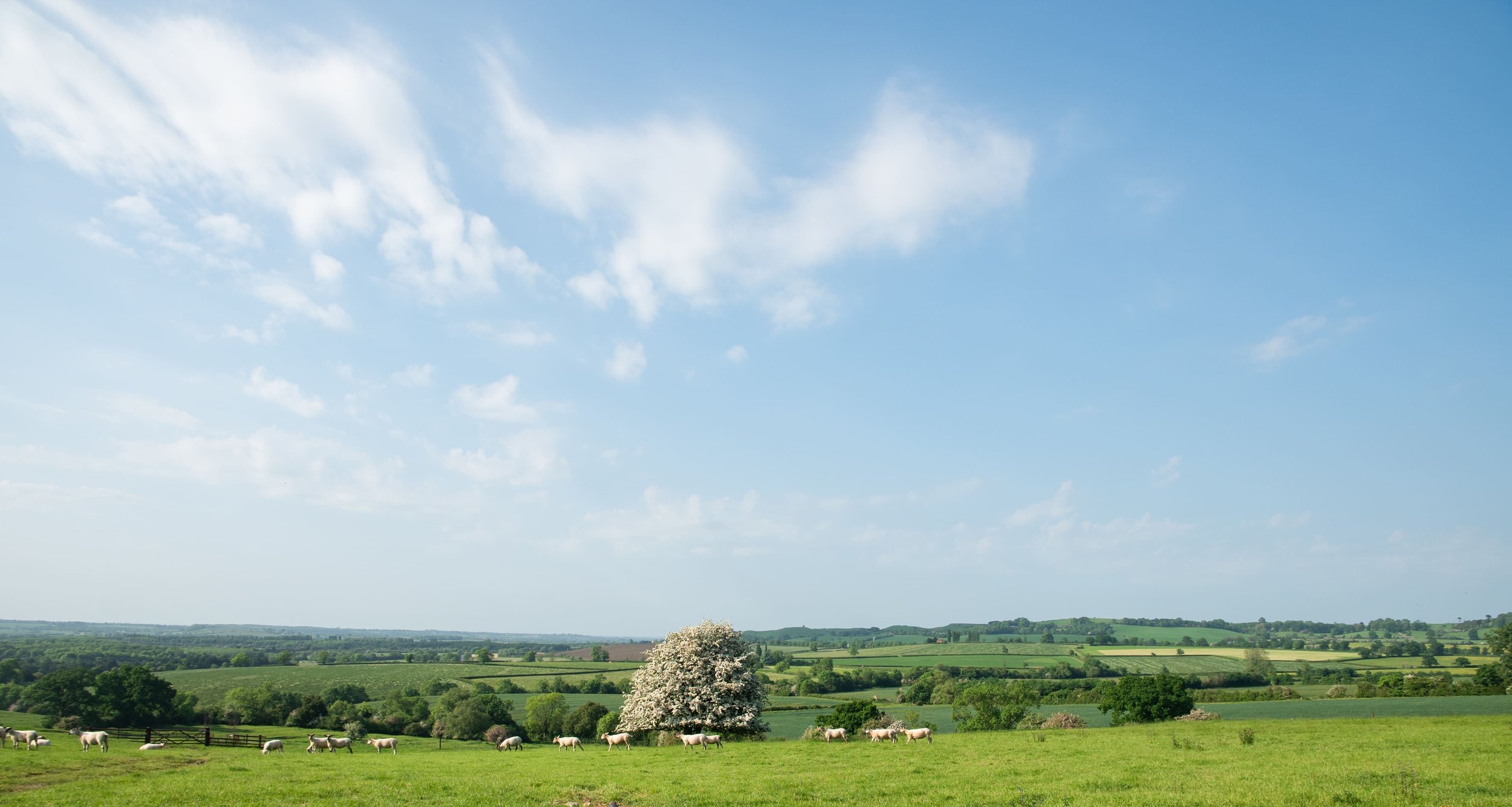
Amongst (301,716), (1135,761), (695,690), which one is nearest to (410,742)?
(301,716)

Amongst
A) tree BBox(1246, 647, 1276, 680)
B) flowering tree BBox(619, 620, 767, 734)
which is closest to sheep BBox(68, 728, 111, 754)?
flowering tree BBox(619, 620, 767, 734)

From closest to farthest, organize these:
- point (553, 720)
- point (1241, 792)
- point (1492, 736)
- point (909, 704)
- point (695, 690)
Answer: point (1241, 792) → point (1492, 736) → point (695, 690) → point (553, 720) → point (909, 704)

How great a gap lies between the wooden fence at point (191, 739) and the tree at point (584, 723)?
38092 mm

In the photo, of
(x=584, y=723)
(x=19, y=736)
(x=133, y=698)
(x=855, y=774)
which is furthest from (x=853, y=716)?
(x=133, y=698)

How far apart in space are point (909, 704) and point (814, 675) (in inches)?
1076

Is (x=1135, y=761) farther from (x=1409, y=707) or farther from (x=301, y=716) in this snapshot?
(x=301, y=716)

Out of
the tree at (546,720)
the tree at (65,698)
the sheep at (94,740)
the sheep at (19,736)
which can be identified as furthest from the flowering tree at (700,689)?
the tree at (65,698)

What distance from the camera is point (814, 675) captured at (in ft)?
410

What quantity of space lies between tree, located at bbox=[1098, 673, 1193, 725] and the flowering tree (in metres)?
34.2

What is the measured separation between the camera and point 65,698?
210 feet

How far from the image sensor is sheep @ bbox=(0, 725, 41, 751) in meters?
34.4

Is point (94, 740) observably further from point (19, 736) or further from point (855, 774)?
point (855, 774)

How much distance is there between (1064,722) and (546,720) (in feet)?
185

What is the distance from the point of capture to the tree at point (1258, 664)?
12006 cm
